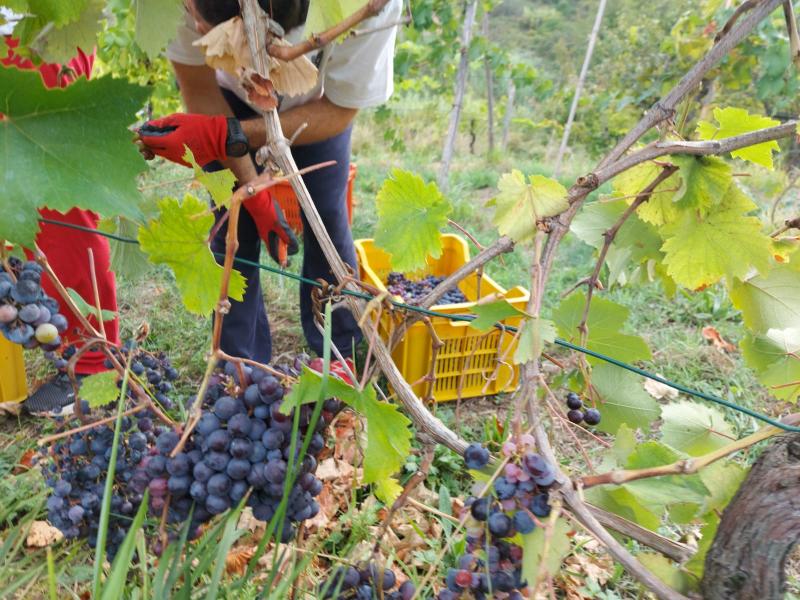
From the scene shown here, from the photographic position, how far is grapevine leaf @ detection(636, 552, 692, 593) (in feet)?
2.62

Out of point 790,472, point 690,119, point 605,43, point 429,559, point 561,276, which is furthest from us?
point 605,43

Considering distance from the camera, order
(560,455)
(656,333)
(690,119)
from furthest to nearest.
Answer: (690,119)
(656,333)
(560,455)

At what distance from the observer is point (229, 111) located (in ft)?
7.54

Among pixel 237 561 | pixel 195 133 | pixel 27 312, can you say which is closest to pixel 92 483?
pixel 27 312

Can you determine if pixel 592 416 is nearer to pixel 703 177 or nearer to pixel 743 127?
pixel 703 177

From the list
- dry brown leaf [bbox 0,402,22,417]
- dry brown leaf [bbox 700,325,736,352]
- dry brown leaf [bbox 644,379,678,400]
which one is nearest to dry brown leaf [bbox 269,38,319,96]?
dry brown leaf [bbox 0,402,22,417]

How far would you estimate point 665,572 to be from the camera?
803mm

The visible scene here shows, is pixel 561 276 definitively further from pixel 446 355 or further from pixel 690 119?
pixel 690 119

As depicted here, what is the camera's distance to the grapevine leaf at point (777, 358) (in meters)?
1.11

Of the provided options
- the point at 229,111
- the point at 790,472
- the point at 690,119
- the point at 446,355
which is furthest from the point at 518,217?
the point at 690,119

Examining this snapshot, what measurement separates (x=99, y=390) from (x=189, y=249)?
35 centimetres

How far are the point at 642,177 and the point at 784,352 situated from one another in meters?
0.41

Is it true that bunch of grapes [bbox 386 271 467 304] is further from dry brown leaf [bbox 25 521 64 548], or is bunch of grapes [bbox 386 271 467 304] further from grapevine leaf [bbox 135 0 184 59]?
grapevine leaf [bbox 135 0 184 59]

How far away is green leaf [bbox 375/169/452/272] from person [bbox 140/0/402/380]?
66cm
